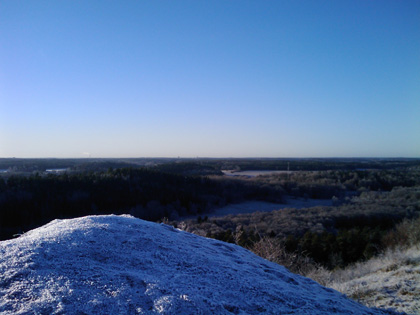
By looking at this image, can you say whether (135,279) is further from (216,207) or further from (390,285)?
(216,207)

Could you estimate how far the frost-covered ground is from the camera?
4633 millimetres

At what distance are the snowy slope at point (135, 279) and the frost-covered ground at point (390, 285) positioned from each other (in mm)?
1630

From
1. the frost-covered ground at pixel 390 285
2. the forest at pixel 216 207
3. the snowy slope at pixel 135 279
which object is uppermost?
the snowy slope at pixel 135 279

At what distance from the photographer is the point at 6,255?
278 cm

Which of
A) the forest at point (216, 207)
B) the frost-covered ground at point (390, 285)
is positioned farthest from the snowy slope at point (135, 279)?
the forest at point (216, 207)

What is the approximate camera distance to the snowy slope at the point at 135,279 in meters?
2.28

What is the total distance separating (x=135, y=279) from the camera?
270 centimetres

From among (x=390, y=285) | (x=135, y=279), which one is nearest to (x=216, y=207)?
(x=390, y=285)

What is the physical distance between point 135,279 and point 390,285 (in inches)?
217

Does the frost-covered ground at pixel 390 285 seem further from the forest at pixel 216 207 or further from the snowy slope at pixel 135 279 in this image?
the forest at pixel 216 207

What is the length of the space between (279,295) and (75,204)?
22293 mm

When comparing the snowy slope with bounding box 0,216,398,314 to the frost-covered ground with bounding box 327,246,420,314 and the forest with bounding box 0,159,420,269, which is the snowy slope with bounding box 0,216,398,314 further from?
the forest with bounding box 0,159,420,269

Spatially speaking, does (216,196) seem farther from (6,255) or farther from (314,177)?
(6,255)

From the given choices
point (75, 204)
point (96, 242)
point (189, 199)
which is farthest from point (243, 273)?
point (189, 199)
